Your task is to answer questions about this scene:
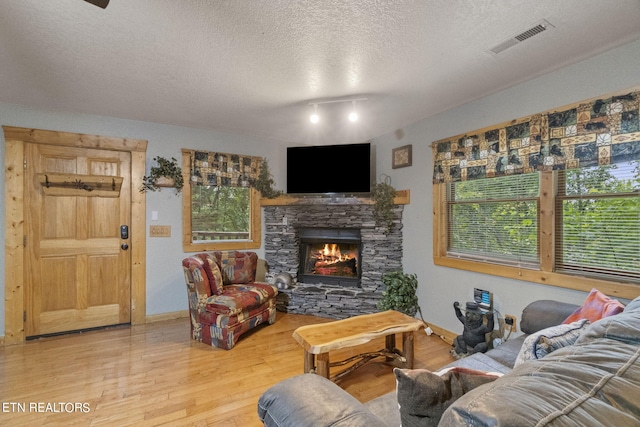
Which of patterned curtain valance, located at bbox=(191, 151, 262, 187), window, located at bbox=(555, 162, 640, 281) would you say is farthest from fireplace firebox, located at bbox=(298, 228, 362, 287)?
window, located at bbox=(555, 162, 640, 281)

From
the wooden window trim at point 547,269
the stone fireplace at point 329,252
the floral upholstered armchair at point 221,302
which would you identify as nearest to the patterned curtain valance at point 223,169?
the stone fireplace at point 329,252

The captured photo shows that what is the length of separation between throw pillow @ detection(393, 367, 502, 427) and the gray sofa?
0.51ft

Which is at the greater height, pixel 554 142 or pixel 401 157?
pixel 401 157

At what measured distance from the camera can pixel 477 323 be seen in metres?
2.51

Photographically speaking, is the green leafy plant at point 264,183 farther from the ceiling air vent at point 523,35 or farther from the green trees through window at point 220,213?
the ceiling air vent at point 523,35

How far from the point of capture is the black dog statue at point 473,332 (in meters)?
2.47

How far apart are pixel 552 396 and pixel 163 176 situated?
3953 mm

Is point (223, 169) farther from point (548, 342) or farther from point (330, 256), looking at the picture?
point (548, 342)

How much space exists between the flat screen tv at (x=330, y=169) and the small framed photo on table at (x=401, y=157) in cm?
32

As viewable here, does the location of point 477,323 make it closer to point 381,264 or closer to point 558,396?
point 381,264

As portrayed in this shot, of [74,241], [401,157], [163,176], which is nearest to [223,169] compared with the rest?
[163,176]

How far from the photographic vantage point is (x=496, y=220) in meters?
2.71

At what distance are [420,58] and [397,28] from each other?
1.37 ft

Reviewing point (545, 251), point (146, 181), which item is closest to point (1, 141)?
point (146, 181)
